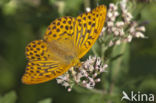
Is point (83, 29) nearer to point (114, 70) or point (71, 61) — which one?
point (71, 61)

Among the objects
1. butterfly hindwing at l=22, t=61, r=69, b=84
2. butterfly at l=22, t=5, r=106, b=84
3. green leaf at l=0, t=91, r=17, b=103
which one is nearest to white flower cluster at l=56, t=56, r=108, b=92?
butterfly at l=22, t=5, r=106, b=84

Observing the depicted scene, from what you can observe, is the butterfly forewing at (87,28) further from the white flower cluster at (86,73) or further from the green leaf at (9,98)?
the green leaf at (9,98)

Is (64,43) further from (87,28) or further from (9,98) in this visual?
(9,98)

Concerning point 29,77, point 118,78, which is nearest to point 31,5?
point 118,78

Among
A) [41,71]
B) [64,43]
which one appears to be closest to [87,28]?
[64,43]

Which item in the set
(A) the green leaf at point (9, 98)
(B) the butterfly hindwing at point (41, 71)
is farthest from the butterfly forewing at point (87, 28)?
(A) the green leaf at point (9, 98)

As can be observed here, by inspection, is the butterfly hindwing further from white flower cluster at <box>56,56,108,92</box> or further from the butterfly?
white flower cluster at <box>56,56,108,92</box>
